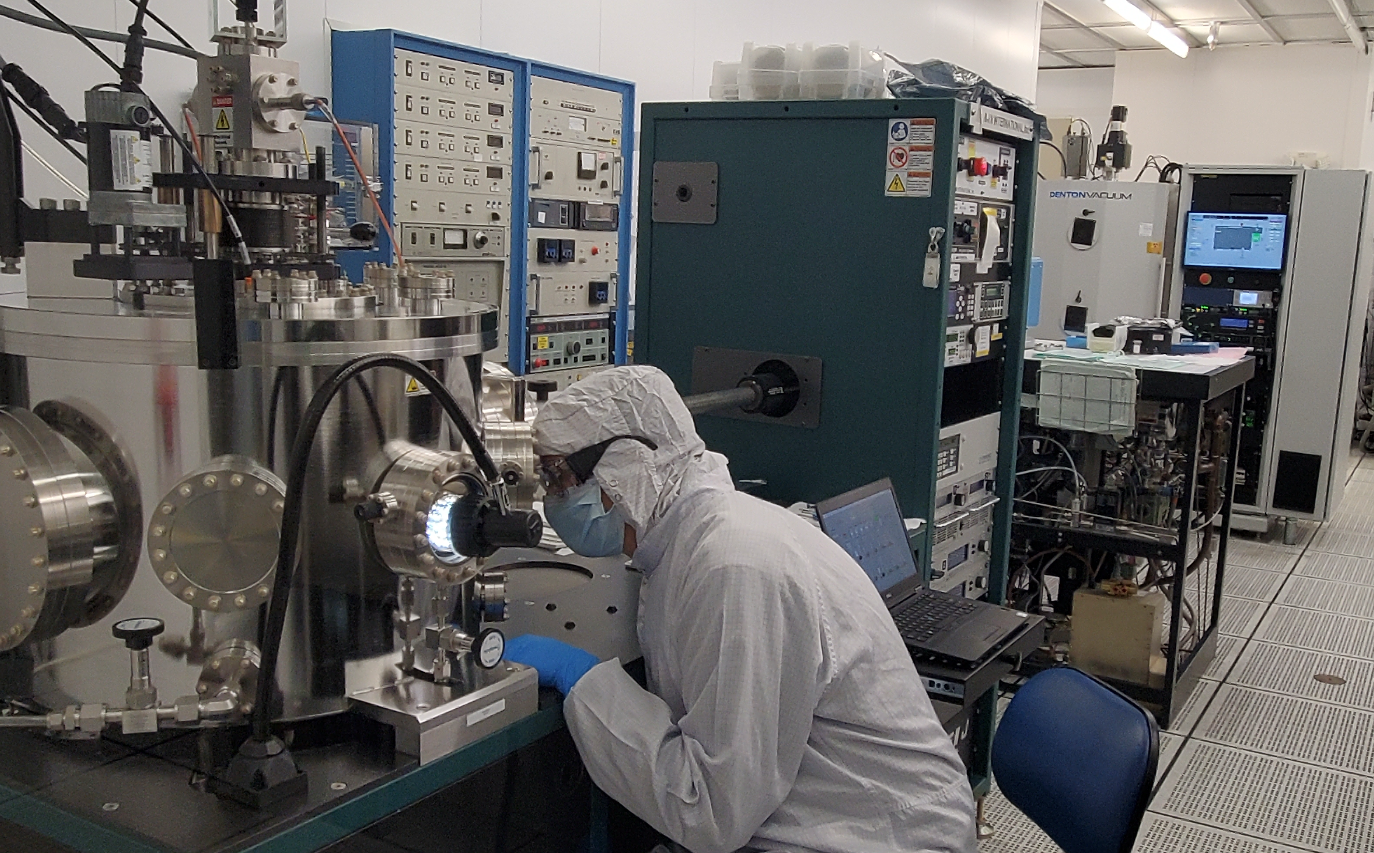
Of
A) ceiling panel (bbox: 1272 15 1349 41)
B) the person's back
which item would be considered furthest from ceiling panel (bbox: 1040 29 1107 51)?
the person's back

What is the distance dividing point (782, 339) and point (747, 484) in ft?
1.03

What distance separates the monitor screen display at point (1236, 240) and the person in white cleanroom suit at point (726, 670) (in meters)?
4.41

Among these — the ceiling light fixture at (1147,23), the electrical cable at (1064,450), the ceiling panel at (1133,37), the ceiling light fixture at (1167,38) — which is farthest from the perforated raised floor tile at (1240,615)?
the ceiling panel at (1133,37)

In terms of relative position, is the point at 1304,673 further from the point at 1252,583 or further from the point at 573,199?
the point at 573,199

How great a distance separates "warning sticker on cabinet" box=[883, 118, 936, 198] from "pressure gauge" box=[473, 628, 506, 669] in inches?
55.4

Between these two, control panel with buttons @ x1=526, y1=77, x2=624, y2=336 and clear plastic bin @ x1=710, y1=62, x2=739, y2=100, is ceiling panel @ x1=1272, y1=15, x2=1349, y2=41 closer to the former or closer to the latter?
control panel with buttons @ x1=526, y1=77, x2=624, y2=336

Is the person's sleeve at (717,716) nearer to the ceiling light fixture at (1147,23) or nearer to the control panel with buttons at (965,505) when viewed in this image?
the control panel with buttons at (965,505)

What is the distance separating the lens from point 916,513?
238 cm

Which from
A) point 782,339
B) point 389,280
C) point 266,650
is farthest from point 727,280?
point 266,650

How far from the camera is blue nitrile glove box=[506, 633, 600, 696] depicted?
1332 millimetres

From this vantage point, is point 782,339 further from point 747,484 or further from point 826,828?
point 826,828

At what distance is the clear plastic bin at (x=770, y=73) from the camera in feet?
8.04

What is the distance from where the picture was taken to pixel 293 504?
103cm

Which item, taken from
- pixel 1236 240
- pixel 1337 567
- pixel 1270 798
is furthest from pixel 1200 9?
pixel 1270 798
